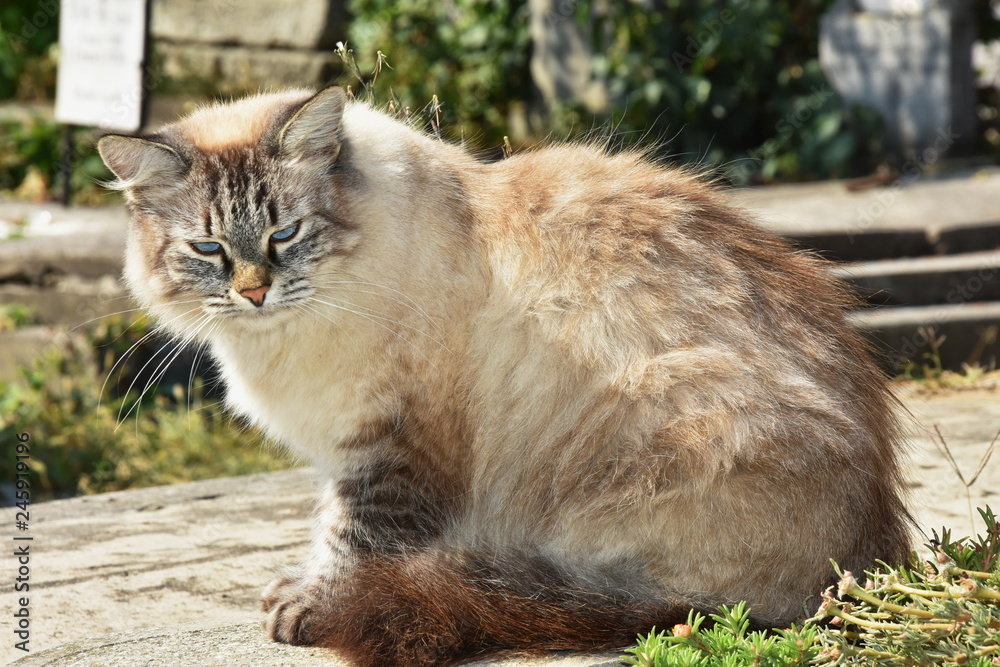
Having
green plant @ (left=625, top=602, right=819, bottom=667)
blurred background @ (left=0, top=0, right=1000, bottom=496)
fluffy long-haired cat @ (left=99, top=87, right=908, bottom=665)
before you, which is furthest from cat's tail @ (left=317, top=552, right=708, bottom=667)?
blurred background @ (left=0, top=0, right=1000, bottom=496)

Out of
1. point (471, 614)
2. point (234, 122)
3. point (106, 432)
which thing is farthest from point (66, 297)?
point (471, 614)

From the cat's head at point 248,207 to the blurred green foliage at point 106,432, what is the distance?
2.48m

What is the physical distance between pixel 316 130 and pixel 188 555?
5.53ft

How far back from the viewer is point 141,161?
2.90 m

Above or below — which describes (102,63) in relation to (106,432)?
above

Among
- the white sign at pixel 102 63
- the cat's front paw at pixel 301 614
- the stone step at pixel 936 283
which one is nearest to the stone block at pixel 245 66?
the white sign at pixel 102 63

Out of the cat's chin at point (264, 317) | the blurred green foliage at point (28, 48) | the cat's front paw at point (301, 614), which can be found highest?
the blurred green foliage at point (28, 48)

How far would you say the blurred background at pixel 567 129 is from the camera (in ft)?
19.3

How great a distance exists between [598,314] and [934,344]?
126 inches

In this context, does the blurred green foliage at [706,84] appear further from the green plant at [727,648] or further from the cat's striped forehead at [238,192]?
the green plant at [727,648]

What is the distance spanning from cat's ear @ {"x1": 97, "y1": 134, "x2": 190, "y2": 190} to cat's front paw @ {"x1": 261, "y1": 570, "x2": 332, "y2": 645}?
1220 millimetres

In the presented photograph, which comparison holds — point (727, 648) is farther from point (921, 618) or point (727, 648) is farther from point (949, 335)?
point (949, 335)

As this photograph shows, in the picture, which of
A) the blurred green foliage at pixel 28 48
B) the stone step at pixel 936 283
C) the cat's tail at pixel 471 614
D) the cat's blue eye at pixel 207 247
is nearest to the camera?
the cat's tail at pixel 471 614

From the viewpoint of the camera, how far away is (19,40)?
962cm
